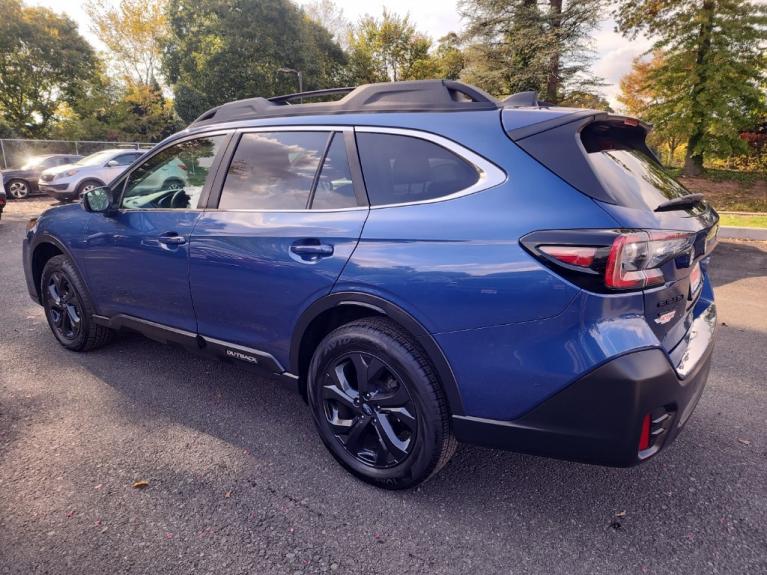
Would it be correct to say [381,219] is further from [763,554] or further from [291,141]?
[763,554]

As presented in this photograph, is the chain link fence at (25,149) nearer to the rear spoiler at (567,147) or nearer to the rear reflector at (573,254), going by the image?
the rear spoiler at (567,147)

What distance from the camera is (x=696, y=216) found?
2084mm

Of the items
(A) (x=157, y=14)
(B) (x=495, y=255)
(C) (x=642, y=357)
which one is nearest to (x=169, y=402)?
(B) (x=495, y=255)

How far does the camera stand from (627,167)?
206 cm

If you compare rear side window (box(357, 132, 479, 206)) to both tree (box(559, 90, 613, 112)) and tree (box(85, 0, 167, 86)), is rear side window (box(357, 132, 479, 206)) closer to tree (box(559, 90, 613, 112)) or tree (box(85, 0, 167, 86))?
tree (box(559, 90, 613, 112))

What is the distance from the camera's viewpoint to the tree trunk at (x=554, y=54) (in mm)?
20938

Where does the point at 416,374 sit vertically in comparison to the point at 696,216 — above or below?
below

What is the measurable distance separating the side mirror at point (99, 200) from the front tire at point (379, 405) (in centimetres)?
204

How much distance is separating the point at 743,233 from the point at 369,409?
32.6 ft

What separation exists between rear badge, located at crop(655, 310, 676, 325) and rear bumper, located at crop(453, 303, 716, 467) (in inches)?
4.7

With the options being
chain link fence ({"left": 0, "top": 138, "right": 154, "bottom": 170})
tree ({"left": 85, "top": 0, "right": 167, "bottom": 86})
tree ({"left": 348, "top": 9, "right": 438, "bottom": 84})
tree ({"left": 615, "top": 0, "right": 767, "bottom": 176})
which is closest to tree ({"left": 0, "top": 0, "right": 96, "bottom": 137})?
tree ({"left": 85, "top": 0, "right": 167, "bottom": 86})

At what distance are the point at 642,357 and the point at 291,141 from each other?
77.7 inches

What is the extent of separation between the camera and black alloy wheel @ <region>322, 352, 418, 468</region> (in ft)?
7.07

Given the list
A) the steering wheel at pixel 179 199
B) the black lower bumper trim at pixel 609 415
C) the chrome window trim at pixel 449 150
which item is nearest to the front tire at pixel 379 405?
the black lower bumper trim at pixel 609 415
